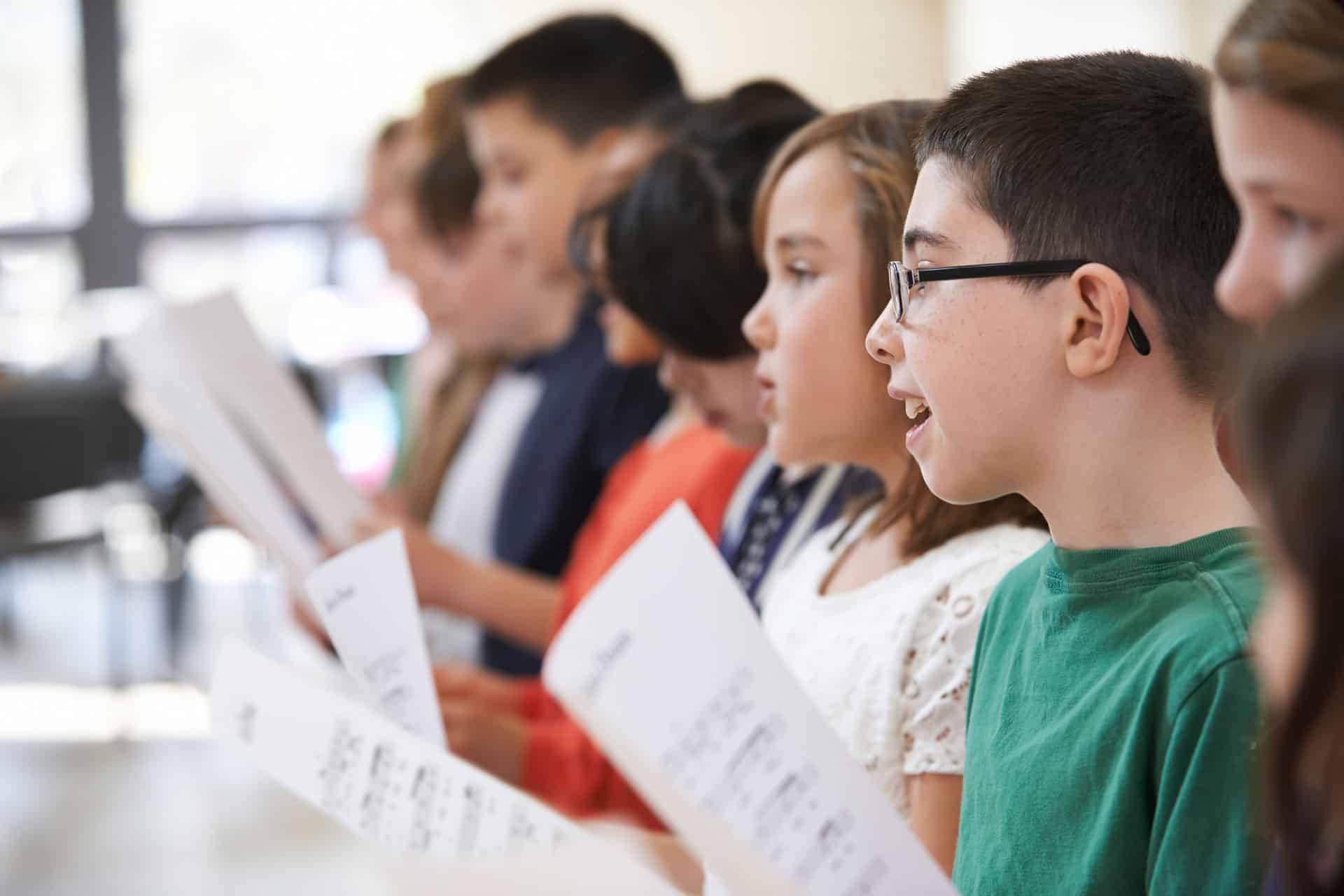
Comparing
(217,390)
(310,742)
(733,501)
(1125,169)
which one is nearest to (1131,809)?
(1125,169)

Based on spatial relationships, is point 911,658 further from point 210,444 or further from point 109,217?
point 109,217

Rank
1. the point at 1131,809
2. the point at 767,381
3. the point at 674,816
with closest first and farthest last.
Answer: the point at 674,816
the point at 1131,809
the point at 767,381

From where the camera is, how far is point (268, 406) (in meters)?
1.56

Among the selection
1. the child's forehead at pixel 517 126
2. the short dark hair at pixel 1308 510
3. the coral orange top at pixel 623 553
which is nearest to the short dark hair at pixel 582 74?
the child's forehead at pixel 517 126

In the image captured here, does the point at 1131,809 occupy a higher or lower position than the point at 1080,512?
lower

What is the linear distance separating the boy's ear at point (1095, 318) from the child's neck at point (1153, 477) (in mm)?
32

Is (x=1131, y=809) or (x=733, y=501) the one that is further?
(x=733, y=501)

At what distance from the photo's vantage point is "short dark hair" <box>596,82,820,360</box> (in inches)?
49.1

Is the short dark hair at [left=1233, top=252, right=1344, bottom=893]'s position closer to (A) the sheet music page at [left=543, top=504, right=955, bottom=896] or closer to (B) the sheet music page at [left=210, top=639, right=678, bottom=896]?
(A) the sheet music page at [left=543, top=504, right=955, bottom=896]

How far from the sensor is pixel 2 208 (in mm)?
7777

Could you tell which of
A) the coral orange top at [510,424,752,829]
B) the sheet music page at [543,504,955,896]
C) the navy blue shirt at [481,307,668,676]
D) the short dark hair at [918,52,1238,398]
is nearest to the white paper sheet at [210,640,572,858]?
the sheet music page at [543,504,955,896]

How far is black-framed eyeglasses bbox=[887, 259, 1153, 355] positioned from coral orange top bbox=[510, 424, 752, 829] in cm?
62

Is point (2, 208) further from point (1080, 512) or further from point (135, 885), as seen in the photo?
point (1080, 512)

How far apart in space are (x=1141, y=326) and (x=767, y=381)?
42 centimetres
